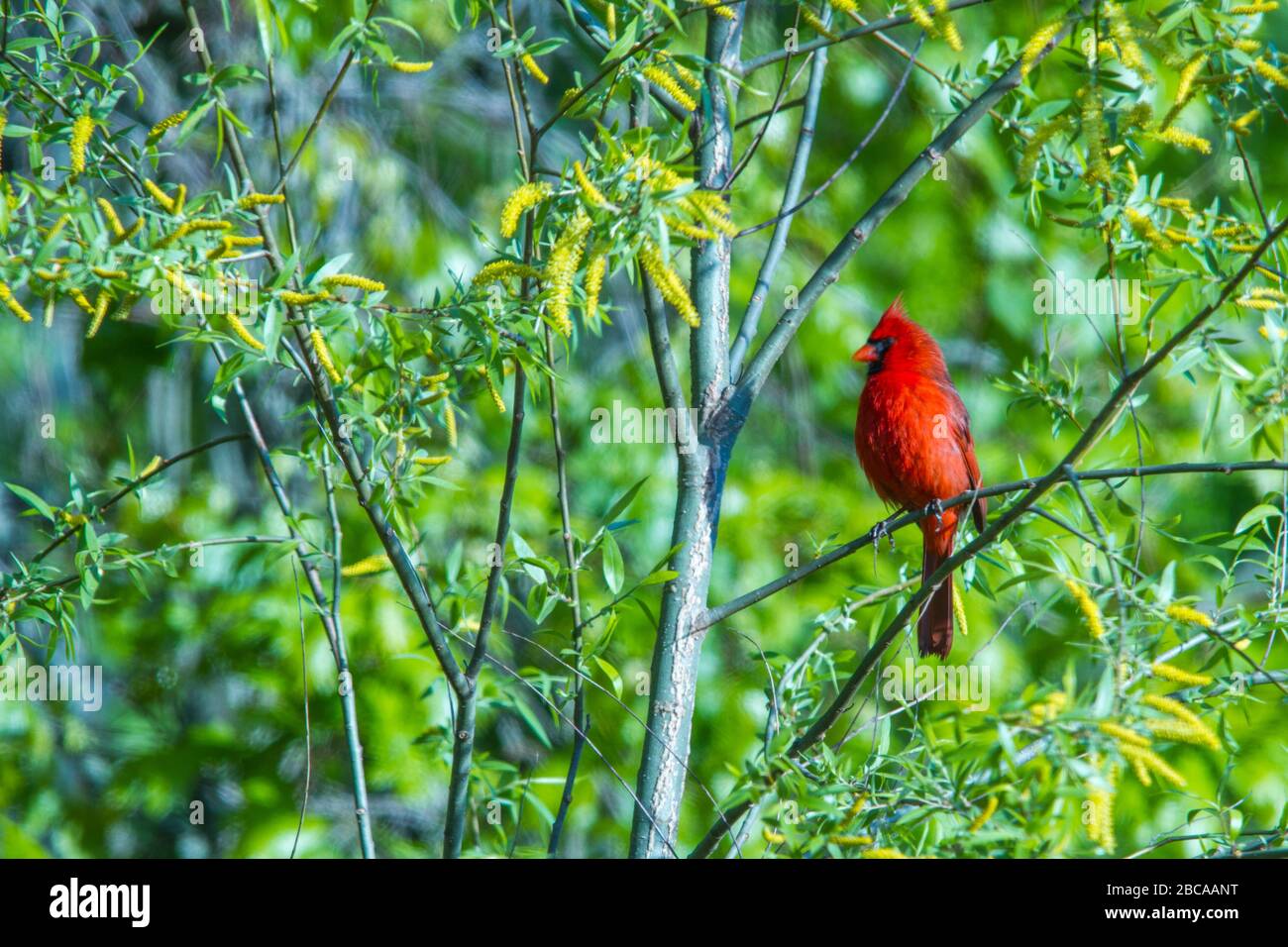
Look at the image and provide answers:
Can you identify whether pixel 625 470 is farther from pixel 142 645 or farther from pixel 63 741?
pixel 63 741

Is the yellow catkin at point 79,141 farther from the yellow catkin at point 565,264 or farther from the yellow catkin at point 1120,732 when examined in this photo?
the yellow catkin at point 1120,732

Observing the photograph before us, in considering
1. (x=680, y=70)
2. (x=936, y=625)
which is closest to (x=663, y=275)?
(x=680, y=70)

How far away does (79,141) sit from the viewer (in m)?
1.89

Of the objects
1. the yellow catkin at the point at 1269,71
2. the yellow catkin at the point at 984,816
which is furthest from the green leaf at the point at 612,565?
the yellow catkin at the point at 1269,71

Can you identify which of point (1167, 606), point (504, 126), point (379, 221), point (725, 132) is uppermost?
point (504, 126)

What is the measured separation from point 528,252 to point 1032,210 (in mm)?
1024

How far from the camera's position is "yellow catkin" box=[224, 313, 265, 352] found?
1910mm

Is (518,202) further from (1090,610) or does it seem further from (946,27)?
(1090,610)

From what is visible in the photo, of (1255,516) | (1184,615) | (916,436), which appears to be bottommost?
(1184,615)

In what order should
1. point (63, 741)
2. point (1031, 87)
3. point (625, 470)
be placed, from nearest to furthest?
point (1031, 87) → point (625, 470) → point (63, 741)

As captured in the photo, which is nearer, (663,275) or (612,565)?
(663,275)

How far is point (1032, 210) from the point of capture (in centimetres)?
257

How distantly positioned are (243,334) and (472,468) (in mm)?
3323
